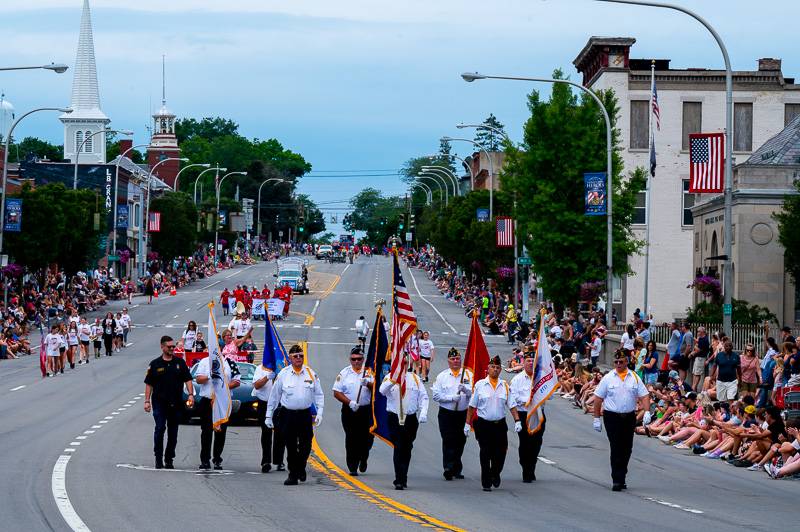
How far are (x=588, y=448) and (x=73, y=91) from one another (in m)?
129

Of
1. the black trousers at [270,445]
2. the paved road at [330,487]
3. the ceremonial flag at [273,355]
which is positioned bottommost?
the paved road at [330,487]

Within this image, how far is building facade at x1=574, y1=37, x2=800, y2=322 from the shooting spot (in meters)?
72.8

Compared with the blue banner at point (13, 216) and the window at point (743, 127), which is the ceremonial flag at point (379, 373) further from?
the window at point (743, 127)

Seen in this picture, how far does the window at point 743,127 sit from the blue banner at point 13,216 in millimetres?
36717

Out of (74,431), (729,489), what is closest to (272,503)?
(729,489)

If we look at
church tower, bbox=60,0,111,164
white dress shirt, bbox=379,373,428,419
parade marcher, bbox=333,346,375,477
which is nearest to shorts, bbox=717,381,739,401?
white dress shirt, bbox=379,373,428,419

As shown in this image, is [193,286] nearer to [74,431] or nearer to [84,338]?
[84,338]

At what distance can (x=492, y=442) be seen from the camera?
1823 cm

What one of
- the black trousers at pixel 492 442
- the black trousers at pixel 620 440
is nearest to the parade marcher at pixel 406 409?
the black trousers at pixel 492 442

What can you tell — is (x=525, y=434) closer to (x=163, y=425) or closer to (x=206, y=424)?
(x=206, y=424)

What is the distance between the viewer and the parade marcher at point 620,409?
18266 mm

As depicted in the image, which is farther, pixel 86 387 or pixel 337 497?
pixel 86 387

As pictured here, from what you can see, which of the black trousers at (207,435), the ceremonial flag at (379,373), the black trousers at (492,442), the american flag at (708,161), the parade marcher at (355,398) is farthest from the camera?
the american flag at (708,161)

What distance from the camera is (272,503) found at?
15.5m
